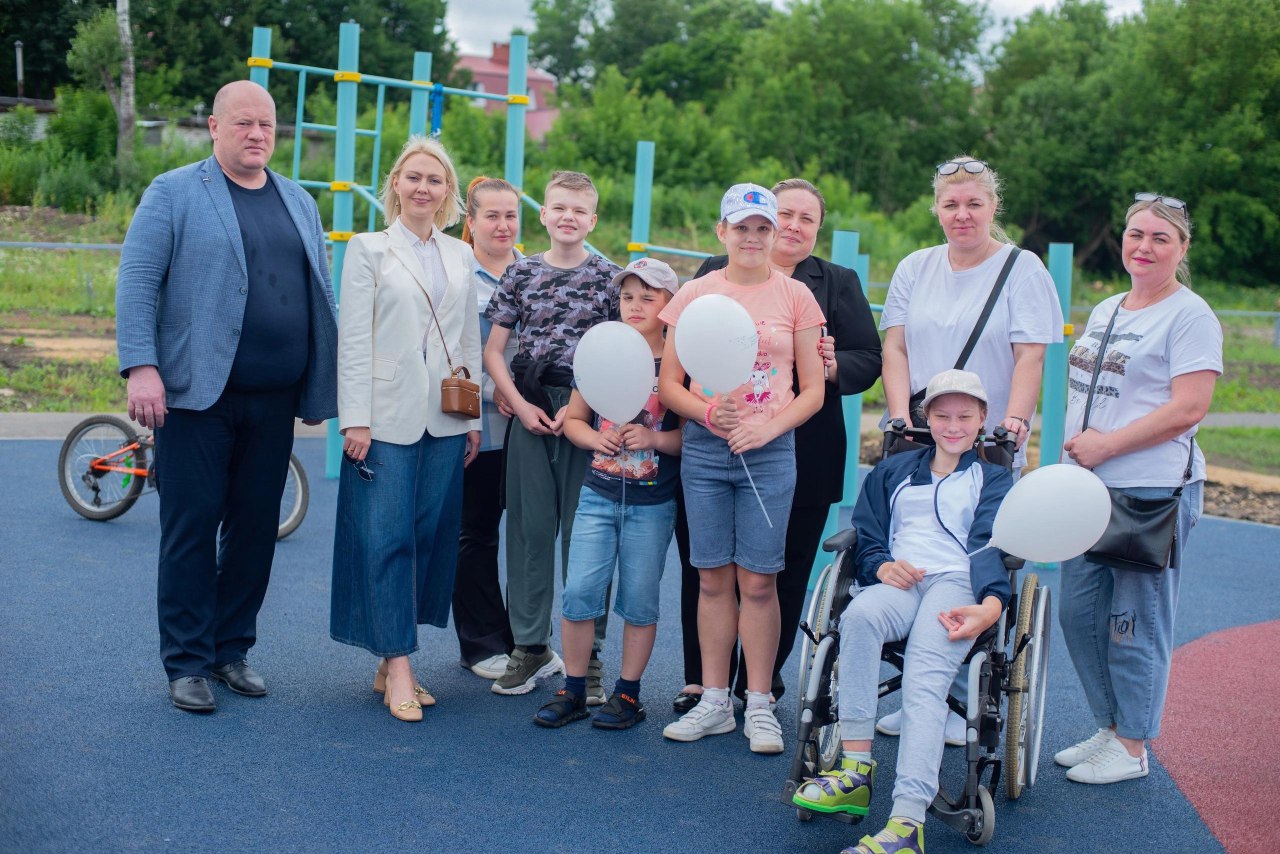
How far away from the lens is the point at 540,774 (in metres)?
3.58

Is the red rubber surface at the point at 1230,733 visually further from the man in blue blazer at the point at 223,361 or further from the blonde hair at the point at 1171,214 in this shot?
the man in blue blazer at the point at 223,361

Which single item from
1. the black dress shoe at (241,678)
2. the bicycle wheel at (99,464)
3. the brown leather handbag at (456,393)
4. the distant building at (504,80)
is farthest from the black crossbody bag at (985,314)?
the distant building at (504,80)

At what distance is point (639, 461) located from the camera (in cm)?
390

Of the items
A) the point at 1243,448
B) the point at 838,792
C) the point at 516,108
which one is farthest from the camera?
the point at 1243,448

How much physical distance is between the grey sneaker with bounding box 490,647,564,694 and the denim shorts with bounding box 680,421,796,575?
876 millimetres

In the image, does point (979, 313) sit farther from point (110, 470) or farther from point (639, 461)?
point (110, 470)

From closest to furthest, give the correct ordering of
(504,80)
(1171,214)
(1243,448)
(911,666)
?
(911,666), (1171,214), (1243,448), (504,80)

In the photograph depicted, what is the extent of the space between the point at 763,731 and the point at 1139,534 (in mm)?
1270

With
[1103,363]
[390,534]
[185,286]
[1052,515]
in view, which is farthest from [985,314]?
[185,286]

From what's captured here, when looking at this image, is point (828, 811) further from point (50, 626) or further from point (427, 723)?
point (50, 626)

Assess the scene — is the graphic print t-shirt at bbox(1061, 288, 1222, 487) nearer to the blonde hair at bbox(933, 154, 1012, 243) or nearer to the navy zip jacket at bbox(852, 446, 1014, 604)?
the navy zip jacket at bbox(852, 446, 1014, 604)

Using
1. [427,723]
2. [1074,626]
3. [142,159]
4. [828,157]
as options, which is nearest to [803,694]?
[1074,626]

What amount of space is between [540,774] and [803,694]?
828mm

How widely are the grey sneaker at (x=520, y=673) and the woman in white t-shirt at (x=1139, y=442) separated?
5.88ft
